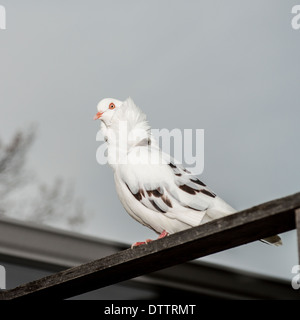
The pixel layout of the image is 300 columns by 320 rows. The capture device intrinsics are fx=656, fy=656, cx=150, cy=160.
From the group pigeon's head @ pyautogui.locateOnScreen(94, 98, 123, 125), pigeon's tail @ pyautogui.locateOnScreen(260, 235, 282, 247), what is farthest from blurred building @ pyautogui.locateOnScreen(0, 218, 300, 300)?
pigeon's tail @ pyautogui.locateOnScreen(260, 235, 282, 247)

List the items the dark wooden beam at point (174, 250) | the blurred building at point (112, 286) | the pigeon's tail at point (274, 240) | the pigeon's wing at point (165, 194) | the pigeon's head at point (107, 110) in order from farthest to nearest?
1. the blurred building at point (112, 286)
2. the pigeon's head at point (107, 110)
3. the pigeon's wing at point (165, 194)
4. the pigeon's tail at point (274, 240)
5. the dark wooden beam at point (174, 250)

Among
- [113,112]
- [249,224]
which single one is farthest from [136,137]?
[249,224]

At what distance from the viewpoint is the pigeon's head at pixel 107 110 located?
1.62 metres

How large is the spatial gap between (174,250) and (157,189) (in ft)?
1.13

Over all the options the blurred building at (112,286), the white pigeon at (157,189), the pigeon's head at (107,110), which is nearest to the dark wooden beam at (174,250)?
the white pigeon at (157,189)

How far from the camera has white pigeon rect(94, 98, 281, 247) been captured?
4.82ft

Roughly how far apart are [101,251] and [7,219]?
0.45 metres

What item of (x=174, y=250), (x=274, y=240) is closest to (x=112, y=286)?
(x=274, y=240)

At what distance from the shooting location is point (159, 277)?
3.18 m

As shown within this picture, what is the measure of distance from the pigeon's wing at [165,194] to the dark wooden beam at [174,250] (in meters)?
0.23

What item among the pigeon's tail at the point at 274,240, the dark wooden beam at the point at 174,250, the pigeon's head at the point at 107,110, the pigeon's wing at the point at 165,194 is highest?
the pigeon's head at the point at 107,110

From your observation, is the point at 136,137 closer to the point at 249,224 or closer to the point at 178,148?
the point at 249,224

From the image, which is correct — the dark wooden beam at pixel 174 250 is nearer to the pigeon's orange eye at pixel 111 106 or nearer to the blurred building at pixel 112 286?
the pigeon's orange eye at pixel 111 106
